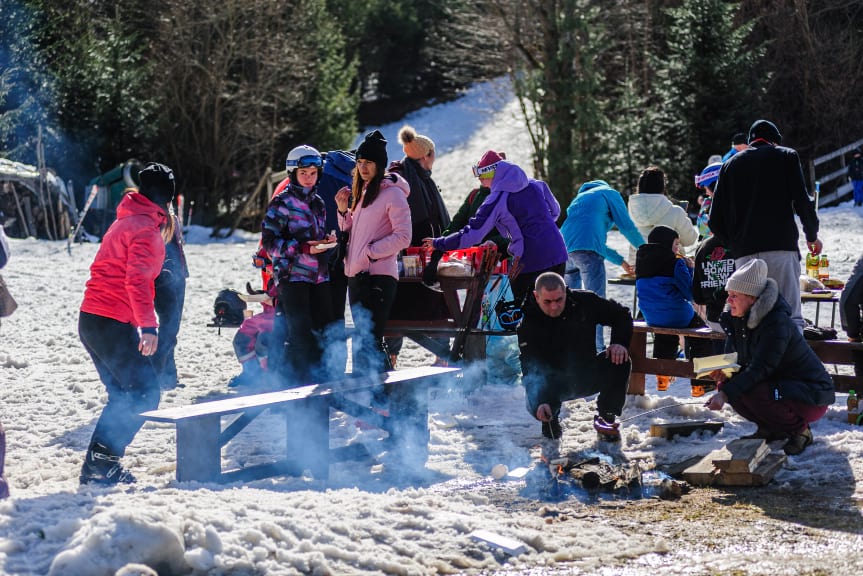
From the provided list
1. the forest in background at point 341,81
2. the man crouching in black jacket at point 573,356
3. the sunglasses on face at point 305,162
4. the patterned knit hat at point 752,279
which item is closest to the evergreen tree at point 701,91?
the forest in background at point 341,81

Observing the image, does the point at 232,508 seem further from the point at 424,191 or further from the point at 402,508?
the point at 424,191

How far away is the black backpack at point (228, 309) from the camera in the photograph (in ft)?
31.8

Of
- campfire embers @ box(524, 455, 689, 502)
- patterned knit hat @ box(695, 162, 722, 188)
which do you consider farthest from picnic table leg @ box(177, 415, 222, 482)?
patterned knit hat @ box(695, 162, 722, 188)

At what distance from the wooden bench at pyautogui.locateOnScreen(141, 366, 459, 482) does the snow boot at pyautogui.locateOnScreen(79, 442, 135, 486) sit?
0.48 m

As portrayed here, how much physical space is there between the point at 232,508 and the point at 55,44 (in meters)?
24.4

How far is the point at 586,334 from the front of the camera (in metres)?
6.77

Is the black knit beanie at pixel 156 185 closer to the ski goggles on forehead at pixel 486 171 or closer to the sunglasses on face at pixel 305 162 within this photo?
the sunglasses on face at pixel 305 162

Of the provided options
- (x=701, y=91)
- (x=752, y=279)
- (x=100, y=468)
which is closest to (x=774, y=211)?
(x=752, y=279)

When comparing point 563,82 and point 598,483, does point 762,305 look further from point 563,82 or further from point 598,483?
point 563,82

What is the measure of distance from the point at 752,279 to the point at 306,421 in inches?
110

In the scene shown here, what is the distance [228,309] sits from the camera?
971 cm

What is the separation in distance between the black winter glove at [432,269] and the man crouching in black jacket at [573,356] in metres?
1.40

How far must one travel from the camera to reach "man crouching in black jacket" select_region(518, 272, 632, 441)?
6.64 m

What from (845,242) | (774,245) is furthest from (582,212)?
(845,242)
